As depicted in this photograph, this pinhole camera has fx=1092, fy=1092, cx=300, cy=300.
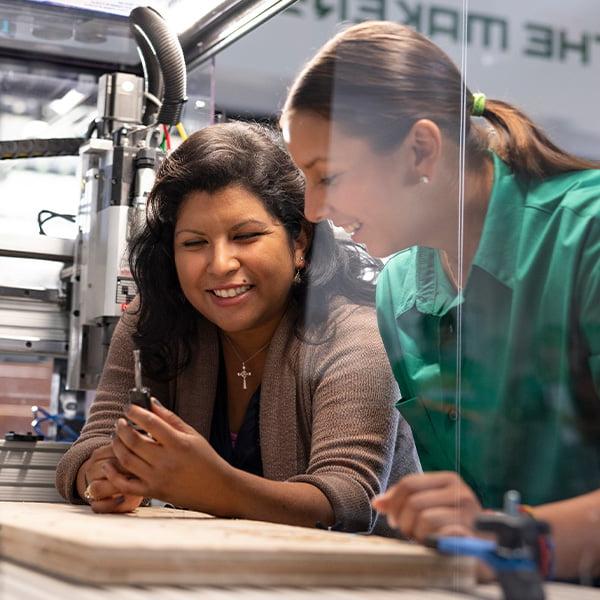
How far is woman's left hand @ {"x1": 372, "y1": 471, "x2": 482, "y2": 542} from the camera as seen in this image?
839 millimetres

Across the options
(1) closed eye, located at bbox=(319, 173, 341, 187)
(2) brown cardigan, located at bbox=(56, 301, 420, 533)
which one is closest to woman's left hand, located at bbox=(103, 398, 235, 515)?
(2) brown cardigan, located at bbox=(56, 301, 420, 533)

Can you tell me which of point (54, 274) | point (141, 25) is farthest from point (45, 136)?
point (54, 274)

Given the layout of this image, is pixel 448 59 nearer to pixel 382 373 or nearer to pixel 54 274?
pixel 382 373

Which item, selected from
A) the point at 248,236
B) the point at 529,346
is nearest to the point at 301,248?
the point at 248,236

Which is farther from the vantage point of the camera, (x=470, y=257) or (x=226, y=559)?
(x=470, y=257)

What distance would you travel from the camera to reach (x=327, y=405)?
4.94 ft

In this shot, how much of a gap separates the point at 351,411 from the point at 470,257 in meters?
0.48

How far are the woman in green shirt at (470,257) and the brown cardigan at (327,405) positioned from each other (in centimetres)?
14

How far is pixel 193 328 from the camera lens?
163cm

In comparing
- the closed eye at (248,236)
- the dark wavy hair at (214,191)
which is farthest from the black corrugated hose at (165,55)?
the closed eye at (248,236)

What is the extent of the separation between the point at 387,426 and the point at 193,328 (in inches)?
13.5

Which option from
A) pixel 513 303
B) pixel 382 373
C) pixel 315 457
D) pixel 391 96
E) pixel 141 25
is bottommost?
pixel 315 457

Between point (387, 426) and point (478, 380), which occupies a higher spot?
point (478, 380)

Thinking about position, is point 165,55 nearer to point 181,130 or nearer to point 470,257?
point 181,130
